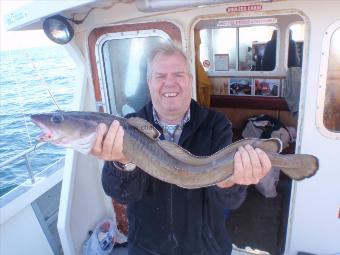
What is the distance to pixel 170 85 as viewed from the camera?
2.31 m

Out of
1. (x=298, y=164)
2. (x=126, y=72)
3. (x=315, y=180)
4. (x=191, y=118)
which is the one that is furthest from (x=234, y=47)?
(x=298, y=164)

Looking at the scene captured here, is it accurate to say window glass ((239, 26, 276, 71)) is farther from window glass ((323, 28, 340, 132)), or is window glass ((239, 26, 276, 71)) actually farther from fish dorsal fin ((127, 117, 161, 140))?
fish dorsal fin ((127, 117, 161, 140))

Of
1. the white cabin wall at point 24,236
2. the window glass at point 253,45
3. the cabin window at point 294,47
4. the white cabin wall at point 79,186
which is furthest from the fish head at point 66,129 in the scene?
the window glass at point 253,45

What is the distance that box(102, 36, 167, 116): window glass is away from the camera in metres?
3.65

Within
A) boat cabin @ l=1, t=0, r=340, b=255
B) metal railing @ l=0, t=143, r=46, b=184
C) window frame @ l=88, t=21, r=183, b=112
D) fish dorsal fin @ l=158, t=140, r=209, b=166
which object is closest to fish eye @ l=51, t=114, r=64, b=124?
fish dorsal fin @ l=158, t=140, r=209, b=166

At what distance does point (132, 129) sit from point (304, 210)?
2.29 meters

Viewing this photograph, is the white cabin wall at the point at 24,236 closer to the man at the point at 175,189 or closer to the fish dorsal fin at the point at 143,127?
the man at the point at 175,189

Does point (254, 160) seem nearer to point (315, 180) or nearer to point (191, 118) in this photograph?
point (191, 118)

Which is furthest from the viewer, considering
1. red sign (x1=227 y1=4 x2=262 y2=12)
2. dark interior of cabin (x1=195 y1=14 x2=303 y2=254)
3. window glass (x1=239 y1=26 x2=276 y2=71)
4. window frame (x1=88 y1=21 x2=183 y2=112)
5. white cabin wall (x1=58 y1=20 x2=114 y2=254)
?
window glass (x1=239 y1=26 x2=276 y2=71)

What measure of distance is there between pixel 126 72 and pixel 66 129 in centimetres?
211

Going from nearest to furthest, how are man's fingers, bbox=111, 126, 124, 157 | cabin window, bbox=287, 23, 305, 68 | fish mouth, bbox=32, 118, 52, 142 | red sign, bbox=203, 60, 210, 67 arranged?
1. fish mouth, bbox=32, 118, 52, 142
2. man's fingers, bbox=111, 126, 124, 157
3. cabin window, bbox=287, 23, 305, 68
4. red sign, bbox=203, 60, 210, 67

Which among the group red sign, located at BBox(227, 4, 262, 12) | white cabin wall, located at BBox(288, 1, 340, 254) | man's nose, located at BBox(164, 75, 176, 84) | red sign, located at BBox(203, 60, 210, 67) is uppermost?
red sign, located at BBox(227, 4, 262, 12)

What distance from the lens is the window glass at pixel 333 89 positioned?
9.14 feet

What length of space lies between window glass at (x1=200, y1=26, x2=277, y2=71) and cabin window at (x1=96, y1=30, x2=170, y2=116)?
162 inches
